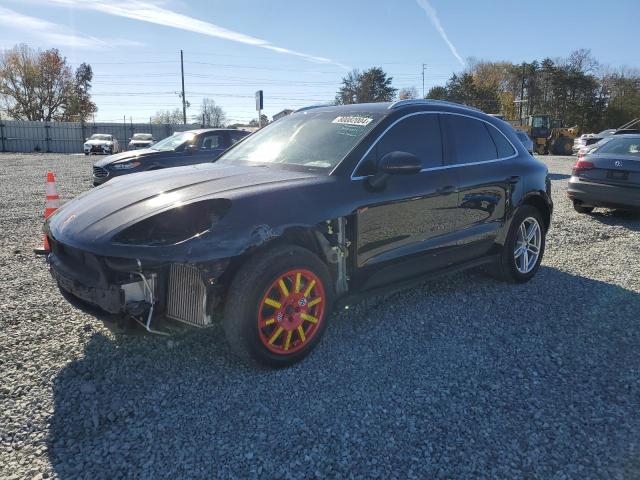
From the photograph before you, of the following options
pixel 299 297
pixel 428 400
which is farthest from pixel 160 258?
pixel 428 400

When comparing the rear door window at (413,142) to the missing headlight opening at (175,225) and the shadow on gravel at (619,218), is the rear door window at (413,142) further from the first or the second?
the shadow on gravel at (619,218)

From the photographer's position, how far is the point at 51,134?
125 ft

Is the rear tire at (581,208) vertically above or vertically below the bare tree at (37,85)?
below

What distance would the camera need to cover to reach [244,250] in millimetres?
2807

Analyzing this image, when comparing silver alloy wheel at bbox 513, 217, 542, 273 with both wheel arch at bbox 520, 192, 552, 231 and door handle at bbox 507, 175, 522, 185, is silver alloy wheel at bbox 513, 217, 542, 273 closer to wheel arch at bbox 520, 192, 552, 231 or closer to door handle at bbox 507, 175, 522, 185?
wheel arch at bbox 520, 192, 552, 231

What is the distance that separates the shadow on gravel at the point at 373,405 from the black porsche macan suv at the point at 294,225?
378 mm

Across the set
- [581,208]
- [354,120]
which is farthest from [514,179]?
[581,208]

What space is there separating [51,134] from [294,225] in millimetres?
41830

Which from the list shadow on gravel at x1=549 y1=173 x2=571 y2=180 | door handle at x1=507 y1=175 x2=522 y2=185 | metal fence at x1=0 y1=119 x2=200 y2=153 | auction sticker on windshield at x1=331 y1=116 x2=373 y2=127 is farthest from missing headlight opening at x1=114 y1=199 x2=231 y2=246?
metal fence at x1=0 y1=119 x2=200 y2=153

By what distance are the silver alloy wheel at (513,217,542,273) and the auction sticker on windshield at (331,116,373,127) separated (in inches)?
85.3

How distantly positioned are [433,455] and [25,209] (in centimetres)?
911

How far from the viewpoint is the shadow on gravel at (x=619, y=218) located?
8.20 meters

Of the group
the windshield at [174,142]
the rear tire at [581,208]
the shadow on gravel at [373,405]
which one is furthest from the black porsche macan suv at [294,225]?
the windshield at [174,142]

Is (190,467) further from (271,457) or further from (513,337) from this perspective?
(513,337)
